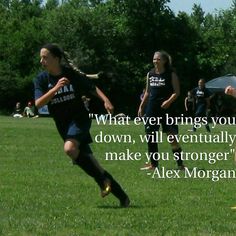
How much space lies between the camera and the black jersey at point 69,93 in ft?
27.2

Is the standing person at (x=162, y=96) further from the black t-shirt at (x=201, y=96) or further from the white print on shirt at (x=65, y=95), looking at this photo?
the black t-shirt at (x=201, y=96)

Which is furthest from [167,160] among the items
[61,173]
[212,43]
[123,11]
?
[212,43]

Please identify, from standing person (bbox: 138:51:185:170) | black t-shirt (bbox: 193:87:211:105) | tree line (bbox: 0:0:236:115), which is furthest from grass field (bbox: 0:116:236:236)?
tree line (bbox: 0:0:236:115)

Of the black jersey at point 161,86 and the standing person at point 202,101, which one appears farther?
the standing person at point 202,101

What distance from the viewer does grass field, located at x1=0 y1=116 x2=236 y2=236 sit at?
22.9ft

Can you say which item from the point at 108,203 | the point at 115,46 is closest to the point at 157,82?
the point at 108,203

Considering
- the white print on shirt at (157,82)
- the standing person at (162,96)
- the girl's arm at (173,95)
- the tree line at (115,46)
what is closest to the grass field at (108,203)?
the standing person at (162,96)

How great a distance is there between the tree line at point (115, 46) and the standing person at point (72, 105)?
5681cm

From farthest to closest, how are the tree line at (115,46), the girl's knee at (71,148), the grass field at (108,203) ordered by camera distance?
1. the tree line at (115,46)
2. the girl's knee at (71,148)
3. the grass field at (108,203)

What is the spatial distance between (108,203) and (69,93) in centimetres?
127

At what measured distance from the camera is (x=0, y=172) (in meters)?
11.7

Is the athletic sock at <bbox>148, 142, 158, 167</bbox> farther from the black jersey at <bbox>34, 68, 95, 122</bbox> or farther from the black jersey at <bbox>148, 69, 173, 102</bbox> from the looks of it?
the black jersey at <bbox>34, 68, 95, 122</bbox>

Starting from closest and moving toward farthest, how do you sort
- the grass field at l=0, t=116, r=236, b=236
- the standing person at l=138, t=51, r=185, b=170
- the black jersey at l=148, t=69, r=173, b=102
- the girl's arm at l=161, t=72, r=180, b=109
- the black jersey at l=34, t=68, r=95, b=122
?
the grass field at l=0, t=116, r=236, b=236, the black jersey at l=34, t=68, r=95, b=122, the girl's arm at l=161, t=72, r=180, b=109, the standing person at l=138, t=51, r=185, b=170, the black jersey at l=148, t=69, r=173, b=102

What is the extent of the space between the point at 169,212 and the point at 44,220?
4.36ft
